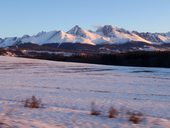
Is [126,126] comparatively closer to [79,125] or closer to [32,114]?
[79,125]

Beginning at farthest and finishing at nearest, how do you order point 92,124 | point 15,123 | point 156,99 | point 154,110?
point 156,99, point 154,110, point 92,124, point 15,123

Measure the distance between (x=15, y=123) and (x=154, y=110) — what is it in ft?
27.5

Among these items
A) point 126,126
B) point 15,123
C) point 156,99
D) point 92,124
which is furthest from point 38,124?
point 156,99

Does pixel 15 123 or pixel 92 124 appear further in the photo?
pixel 92 124


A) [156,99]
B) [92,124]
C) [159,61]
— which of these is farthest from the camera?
[159,61]

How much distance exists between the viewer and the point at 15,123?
39.0 feet

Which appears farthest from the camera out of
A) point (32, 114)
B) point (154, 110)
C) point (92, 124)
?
point (154, 110)

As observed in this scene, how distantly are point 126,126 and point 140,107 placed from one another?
286 inches

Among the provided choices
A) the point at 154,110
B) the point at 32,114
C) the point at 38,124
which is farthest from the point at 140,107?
the point at 38,124

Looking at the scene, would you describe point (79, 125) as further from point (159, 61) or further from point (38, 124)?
point (159, 61)

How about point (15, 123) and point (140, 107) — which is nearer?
point (15, 123)

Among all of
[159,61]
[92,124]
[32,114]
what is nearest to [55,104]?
[32,114]

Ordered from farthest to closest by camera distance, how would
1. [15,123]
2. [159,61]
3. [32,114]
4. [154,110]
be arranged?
[159,61] < [154,110] < [32,114] < [15,123]

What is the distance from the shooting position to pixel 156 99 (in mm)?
23734
